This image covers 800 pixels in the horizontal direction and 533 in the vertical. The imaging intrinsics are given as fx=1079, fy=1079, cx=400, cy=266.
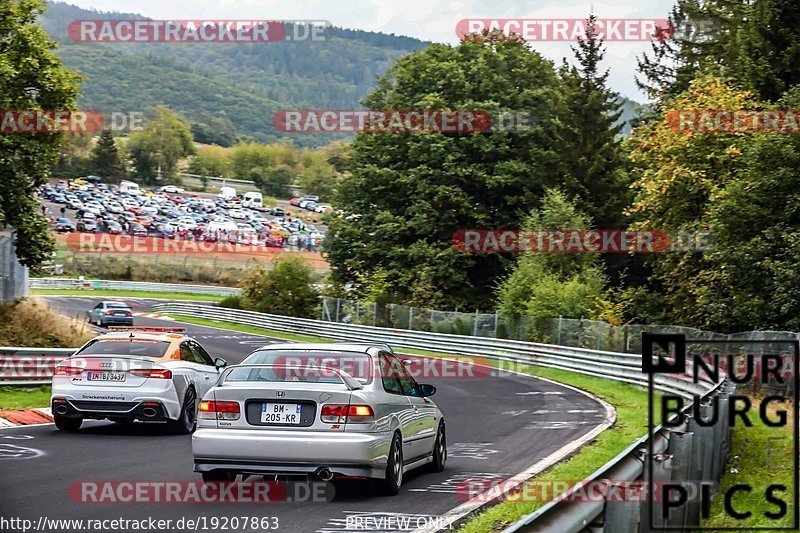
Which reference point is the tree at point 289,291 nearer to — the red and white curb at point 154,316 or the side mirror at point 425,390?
the red and white curb at point 154,316

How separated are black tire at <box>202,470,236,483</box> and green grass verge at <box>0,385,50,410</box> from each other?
31.5 ft

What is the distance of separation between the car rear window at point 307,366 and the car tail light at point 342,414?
39cm

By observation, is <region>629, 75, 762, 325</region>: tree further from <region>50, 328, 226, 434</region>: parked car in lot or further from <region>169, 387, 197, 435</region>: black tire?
<region>50, 328, 226, 434</region>: parked car in lot

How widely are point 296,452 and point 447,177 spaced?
47393 mm

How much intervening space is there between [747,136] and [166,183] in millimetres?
143537

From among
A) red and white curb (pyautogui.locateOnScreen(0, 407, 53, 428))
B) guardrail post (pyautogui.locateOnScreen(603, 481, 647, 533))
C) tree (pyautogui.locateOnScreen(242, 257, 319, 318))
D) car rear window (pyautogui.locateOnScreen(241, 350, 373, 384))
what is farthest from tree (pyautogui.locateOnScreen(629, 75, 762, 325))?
guardrail post (pyautogui.locateOnScreen(603, 481, 647, 533))

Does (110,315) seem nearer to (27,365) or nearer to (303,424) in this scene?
(27,365)

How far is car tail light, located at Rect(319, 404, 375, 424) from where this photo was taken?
1038cm

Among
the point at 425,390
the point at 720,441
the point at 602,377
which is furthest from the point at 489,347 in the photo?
the point at 720,441

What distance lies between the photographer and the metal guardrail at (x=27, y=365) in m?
22.3

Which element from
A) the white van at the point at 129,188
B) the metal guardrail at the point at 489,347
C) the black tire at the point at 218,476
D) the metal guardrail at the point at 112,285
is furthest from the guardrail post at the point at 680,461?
the white van at the point at 129,188

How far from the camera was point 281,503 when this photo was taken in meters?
10.1

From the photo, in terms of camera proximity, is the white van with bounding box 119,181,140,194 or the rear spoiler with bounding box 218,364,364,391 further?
the white van with bounding box 119,181,140,194

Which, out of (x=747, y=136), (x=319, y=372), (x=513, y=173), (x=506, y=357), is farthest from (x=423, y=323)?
(x=319, y=372)
